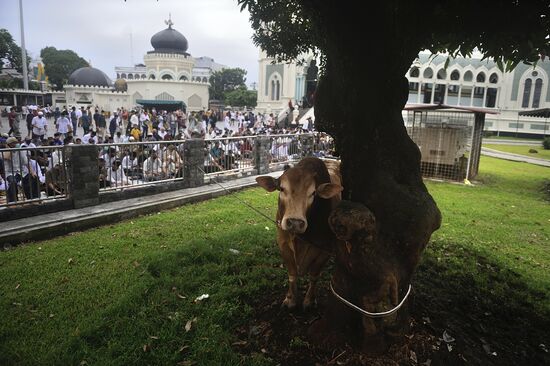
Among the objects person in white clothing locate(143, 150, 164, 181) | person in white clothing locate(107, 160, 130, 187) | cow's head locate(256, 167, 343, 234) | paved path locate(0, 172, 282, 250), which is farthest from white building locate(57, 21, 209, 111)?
cow's head locate(256, 167, 343, 234)

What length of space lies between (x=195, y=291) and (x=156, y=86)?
4632 cm

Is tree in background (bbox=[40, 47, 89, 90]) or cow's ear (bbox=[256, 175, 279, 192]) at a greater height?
tree in background (bbox=[40, 47, 89, 90])

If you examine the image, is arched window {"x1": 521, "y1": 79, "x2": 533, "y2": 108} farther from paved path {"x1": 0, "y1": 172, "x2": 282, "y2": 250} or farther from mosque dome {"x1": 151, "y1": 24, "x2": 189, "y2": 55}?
mosque dome {"x1": 151, "y1": 24, "x2": 189, "y2": 55}

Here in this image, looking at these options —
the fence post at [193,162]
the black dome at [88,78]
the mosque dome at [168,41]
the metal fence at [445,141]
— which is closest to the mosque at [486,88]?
the mosque dome at [168,41]

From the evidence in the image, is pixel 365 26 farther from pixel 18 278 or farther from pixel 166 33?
pixel 166 33

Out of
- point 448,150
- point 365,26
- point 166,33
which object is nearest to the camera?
point 365,26

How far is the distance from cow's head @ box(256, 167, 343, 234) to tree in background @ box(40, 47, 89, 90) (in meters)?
71.1

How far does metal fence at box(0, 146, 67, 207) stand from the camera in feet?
21.2

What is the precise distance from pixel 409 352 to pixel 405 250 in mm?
883

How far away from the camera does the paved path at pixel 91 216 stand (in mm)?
6051

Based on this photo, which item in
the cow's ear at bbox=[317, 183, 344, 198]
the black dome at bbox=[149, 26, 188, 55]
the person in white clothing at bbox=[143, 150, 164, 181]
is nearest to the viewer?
the cow's ear at bbox=[317, 183, 344, 198]

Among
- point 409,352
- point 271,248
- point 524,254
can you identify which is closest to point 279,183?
point 409,352

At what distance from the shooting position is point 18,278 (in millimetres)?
4758

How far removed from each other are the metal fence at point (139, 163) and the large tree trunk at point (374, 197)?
5947mm
